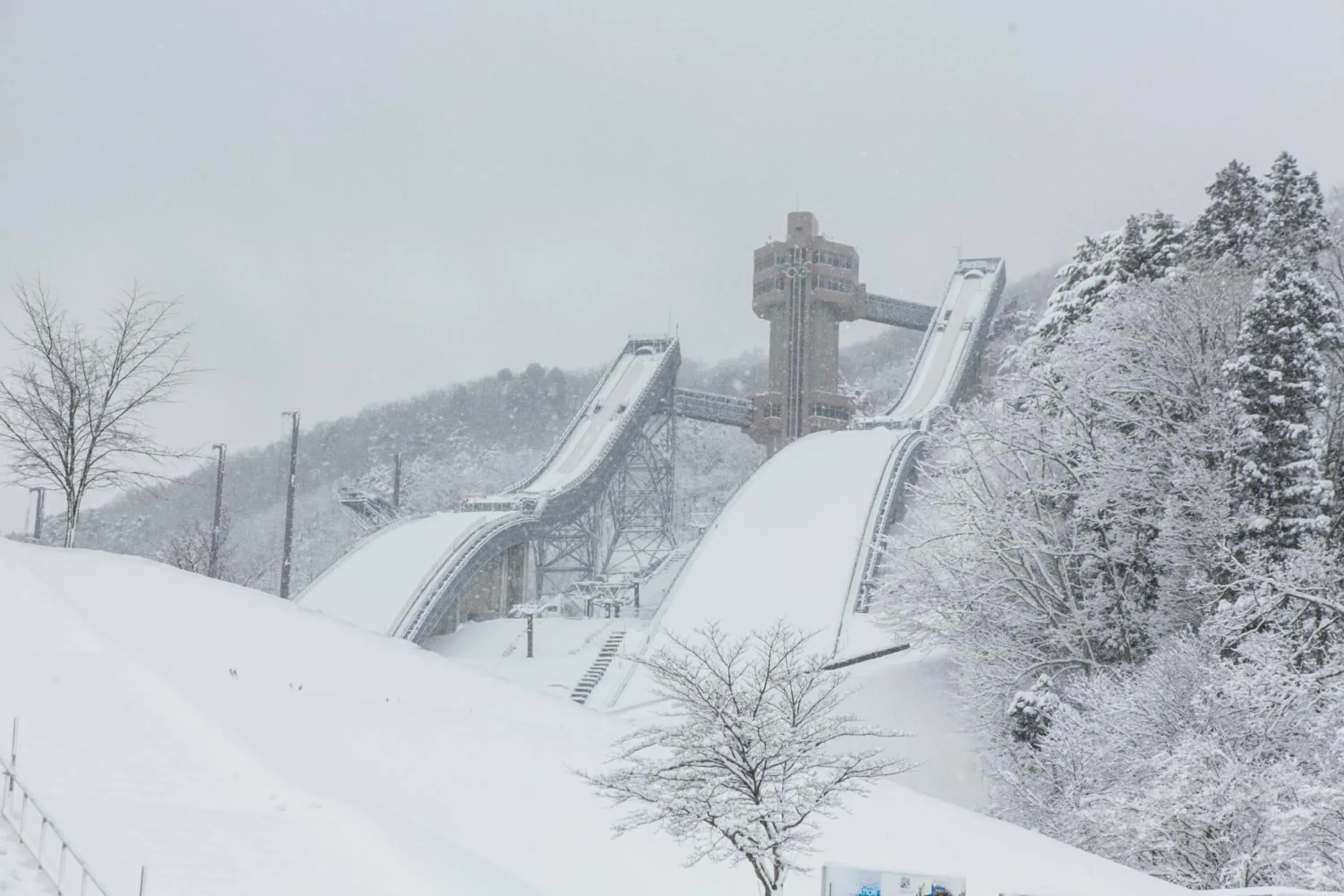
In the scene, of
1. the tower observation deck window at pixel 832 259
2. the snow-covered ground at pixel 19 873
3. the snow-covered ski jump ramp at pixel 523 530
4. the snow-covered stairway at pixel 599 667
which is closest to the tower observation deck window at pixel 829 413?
the tower observation deck window at pixel 832 259

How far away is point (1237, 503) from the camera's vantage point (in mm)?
24250

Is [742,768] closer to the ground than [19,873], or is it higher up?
higher up

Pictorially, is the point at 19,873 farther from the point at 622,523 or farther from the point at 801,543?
the point at 622,523

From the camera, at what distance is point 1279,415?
23516 mm

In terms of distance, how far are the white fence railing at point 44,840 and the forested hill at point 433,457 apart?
87.4 m

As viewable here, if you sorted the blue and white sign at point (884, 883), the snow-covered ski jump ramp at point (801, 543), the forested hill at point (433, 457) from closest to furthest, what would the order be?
1. the blue and white sign at point (884, 883)
2. the snow-covered ski jump ramp at point (801, 543)
3. the forested hill at point (433, 457)

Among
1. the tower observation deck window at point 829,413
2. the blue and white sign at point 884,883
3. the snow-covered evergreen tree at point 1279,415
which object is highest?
the tower observation deck window at point 829,413

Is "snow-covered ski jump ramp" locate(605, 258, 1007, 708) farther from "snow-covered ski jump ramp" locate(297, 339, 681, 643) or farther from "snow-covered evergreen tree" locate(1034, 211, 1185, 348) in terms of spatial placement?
"snow-covered ski jump ramp" locate(297, 339, 681, 643)

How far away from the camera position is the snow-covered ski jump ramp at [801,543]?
1446 inches

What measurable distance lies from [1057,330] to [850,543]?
10.9 metres

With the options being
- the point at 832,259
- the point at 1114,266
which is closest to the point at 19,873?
the point at 1114,266

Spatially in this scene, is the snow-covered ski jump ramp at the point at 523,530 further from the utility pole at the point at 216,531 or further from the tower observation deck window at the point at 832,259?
the tower observation deck window at the point at 832,259

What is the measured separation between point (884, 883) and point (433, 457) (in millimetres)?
123213

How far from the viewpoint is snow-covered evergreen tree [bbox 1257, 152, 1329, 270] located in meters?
27.8
